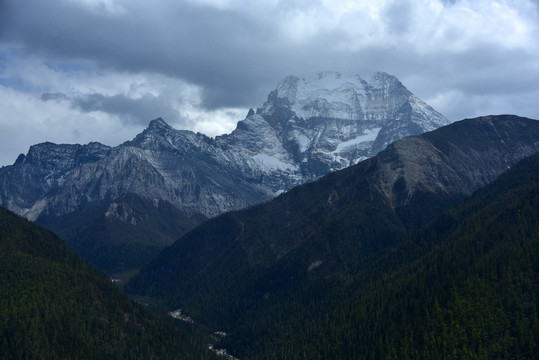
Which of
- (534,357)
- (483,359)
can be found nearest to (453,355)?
(483,359)

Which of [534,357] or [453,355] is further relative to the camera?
[453,355]

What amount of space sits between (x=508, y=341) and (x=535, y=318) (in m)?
11.3

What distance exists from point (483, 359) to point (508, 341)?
33.6 feet

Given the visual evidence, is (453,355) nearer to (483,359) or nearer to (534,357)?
(483,359)

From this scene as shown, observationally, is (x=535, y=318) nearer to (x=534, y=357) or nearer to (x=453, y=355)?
(x=534, y=357)

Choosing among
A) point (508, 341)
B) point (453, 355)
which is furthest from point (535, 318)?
point (453, 355)

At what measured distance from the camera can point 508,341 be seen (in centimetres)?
19550

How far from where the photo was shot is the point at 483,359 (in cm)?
19312

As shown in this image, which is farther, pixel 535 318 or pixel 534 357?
pixel 535 318

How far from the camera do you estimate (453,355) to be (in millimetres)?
199125

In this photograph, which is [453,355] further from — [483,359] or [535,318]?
[535,318]

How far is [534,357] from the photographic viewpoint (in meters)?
184

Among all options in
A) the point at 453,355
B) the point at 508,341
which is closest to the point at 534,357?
the point at 508,341

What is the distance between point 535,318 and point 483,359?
21404 mm
